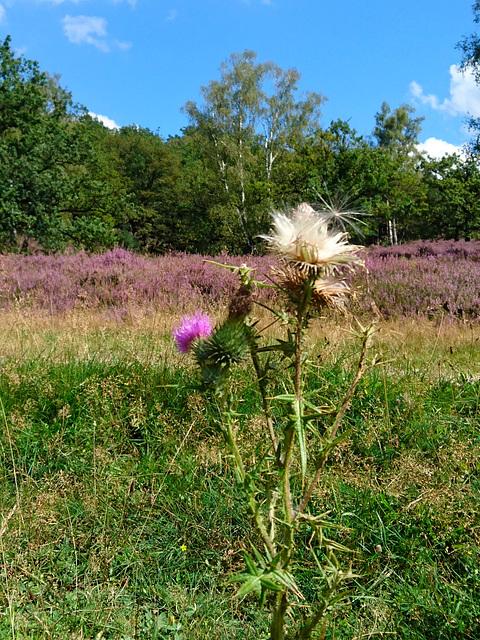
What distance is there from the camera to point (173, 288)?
917cm

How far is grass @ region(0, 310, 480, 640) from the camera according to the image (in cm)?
195

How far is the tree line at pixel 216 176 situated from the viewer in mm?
20266

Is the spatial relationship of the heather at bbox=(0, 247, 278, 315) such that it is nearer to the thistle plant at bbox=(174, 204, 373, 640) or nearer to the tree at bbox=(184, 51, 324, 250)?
the thistle plant at bbox=(174, 204, 373, 640)

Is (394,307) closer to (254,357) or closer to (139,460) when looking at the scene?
(139,460)

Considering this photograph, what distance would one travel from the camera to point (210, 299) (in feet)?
28.8

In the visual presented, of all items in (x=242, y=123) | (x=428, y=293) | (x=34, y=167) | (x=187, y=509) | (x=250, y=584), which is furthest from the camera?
(x=242, y=123)

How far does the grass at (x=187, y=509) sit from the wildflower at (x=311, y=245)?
354 millimetres

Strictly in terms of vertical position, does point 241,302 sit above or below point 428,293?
above

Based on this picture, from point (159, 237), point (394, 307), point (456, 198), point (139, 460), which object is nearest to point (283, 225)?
point (139, 460)

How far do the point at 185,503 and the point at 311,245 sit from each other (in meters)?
1.95

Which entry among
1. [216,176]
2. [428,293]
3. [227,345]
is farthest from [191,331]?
[216,176]

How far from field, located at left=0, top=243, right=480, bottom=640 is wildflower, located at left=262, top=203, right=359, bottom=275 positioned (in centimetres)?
11

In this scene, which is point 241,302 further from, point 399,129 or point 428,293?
point 399,129

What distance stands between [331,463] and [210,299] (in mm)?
6137
